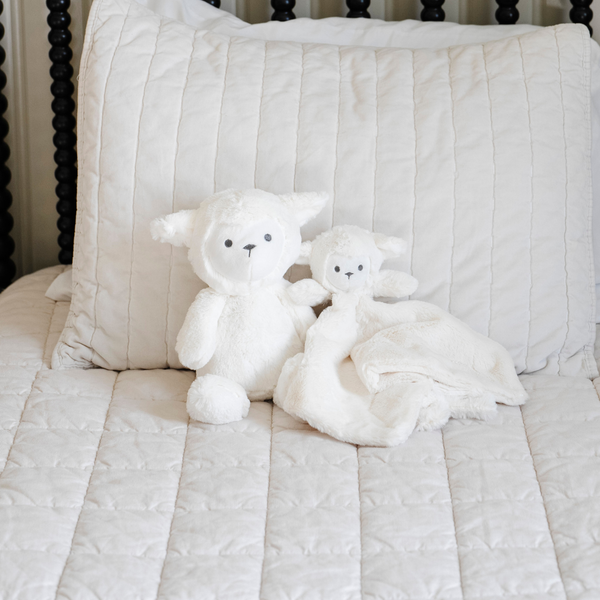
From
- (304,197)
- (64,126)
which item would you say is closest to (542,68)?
(304,197)

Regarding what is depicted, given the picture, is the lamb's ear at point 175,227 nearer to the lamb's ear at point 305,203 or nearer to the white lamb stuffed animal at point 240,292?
the white lamb stuffed animal at point 240,292

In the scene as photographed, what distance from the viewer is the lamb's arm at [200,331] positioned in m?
1.09

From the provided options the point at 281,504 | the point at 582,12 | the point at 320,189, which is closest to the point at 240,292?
the point at 320,189

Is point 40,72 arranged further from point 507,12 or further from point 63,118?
point 507,12

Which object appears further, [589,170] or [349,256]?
[589,170]

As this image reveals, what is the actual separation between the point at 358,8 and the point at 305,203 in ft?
1.83

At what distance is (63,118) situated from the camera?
5.03 ft

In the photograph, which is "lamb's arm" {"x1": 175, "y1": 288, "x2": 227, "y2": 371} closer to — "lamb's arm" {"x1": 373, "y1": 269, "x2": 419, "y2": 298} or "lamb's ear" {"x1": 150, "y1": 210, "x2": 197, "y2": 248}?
"lamb's ear" {"x1": 150, "y1": 210, "x2": 197, "y2": 248}

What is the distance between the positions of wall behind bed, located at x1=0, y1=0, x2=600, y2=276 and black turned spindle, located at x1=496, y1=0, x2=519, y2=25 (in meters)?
0.06

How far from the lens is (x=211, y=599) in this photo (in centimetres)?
74

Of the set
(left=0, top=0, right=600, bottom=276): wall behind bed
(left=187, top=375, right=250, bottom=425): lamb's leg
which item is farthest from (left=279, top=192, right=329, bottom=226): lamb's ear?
(left=0, top=0, right=600, bottom=276): wall behind bed

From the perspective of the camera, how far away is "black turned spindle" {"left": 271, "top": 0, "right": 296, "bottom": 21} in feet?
4.77

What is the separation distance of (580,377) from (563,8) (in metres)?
0.79

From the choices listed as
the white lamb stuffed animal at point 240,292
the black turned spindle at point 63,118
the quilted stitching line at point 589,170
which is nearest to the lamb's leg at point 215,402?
the white lamb stuffed animal at point 240,292
